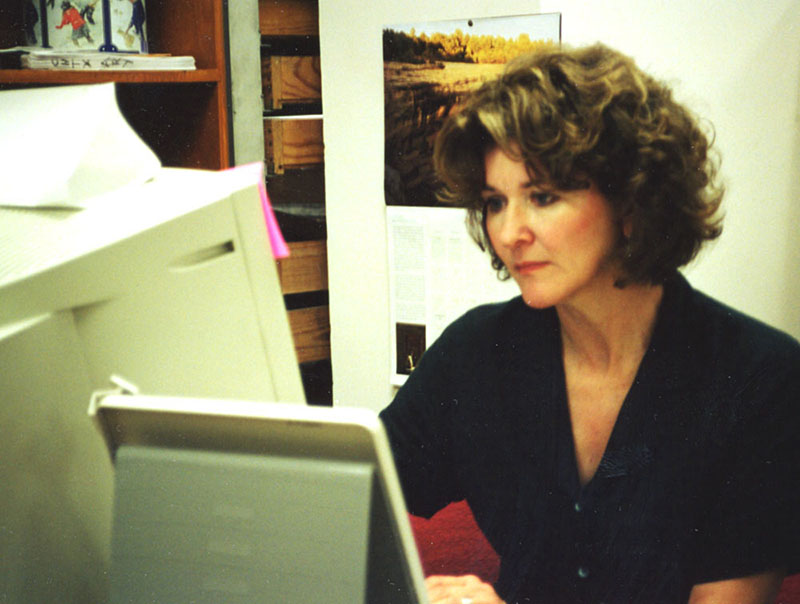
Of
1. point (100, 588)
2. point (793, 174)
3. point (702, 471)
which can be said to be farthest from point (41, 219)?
point (793, 174)

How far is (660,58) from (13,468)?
5.74ft

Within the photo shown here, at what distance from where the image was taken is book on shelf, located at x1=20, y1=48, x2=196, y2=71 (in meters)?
1.35

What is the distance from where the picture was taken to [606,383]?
1.25 m

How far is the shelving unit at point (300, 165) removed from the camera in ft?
7.75

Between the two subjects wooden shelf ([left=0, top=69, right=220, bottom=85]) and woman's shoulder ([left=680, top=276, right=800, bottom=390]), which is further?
wooden shelf ([left=0, top=69, right=220, bottom=85])

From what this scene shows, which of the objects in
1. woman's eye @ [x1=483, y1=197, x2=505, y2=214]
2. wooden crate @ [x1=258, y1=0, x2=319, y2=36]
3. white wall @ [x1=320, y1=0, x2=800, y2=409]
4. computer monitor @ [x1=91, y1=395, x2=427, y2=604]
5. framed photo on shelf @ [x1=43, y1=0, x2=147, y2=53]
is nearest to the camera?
computer monitor @ [x1=91, y1=395, x2=427, y2=604]

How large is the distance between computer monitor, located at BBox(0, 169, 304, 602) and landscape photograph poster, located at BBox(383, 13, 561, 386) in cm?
145

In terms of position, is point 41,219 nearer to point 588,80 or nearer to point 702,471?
point 588,80

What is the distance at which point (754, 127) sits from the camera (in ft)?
6.16

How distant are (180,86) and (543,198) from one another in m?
0.79

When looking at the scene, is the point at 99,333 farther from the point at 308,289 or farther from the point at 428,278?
the point at 308,289

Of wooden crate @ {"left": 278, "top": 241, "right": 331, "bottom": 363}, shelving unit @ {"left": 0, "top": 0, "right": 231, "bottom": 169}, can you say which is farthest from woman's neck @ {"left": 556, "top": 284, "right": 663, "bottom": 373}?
wooden crate @ {"left": 278, "top": 241, "right": 331, "bottom": 363}

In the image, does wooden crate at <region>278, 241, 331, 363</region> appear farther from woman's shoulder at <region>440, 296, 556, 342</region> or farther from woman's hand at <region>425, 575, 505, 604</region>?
woman's hand at <region>425, 575, 505, 604</region>

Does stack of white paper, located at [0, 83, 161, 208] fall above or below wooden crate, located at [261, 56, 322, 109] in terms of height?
below
